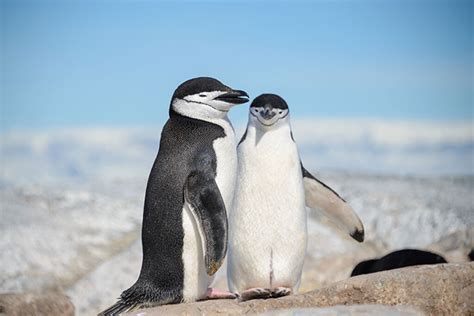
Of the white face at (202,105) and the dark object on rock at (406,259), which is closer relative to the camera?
the white face at (202,105)

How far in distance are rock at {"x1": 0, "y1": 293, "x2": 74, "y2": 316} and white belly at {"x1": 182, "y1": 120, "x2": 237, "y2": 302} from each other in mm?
1909

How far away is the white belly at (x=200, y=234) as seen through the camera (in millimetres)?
4789

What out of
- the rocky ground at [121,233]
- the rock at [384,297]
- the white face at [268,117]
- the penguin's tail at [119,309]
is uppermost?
the white face at [268,117]

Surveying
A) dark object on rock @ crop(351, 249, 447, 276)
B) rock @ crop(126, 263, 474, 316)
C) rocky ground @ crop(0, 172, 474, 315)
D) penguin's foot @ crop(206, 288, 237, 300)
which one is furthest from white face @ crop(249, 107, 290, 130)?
rocky ground @ crop(0, 172, 474, 315)

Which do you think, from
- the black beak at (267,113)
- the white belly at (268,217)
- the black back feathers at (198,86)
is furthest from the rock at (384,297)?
the black beak at (267,113)

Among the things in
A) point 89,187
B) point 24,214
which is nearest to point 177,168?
point 24,214

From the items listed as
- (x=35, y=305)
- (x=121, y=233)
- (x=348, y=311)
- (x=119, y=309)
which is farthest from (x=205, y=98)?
(x=121, y=233)

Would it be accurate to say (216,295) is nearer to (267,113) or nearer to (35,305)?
(267,113)

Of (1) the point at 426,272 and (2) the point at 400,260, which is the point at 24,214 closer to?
(2) the point at 400,260

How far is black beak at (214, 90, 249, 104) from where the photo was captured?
497cm

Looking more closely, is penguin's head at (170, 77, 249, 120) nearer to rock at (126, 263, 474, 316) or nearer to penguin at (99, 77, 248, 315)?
penguin at (99, 77, 248, 315)

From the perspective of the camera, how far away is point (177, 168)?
191 inches

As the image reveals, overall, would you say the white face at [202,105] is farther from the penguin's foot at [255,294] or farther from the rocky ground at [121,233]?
the rocky ground at [121,233]

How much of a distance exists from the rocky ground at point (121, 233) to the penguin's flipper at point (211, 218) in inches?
131
